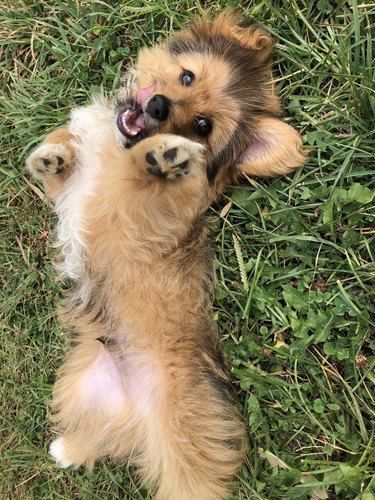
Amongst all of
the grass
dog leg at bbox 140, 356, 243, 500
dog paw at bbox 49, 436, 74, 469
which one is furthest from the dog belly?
the grass

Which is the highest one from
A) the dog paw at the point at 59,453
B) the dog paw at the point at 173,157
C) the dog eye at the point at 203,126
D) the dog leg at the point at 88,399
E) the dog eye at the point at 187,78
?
the dog eye at the point at 187,78

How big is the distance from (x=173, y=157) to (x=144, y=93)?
0.85 m

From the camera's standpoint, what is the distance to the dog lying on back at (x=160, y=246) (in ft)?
10.7

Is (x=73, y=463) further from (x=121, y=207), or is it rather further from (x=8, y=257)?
(x=121, y=207)

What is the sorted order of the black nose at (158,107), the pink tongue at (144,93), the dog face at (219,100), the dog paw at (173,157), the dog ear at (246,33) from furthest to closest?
the dog ear at (246,33), the pink tongue at (144,93), the dog face at (219,100), the black nose at (158,107), the dog paw at (173,157)

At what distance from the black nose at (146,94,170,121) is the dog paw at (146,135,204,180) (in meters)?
0.38

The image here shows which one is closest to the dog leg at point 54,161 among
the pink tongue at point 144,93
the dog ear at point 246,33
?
the pink tongue at point 144,93

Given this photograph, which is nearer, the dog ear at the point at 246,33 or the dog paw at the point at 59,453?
the dog ear at the point at 246,33

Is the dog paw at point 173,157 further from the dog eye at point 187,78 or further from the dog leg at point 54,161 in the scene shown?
the dog leg at point 54,161

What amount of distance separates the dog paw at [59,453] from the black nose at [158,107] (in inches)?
105

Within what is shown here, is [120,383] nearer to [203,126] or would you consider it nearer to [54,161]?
[54,161]

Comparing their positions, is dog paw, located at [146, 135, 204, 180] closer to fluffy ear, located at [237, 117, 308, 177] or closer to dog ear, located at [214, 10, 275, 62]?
fluffy ear, located at [237, 117, 308, 177]

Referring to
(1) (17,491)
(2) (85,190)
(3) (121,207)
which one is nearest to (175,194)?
(3) (121,207)

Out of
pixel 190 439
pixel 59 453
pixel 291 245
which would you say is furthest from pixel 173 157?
pixel 59 453
